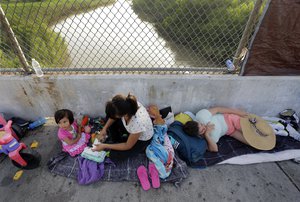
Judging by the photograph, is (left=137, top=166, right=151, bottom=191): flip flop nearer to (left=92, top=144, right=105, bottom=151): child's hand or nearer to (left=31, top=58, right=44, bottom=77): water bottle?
(left=92, top=144, right=105, bottom=151): child's hand

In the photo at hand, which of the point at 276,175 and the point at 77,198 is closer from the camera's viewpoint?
the point at 77,198

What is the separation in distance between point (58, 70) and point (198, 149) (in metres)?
2.07

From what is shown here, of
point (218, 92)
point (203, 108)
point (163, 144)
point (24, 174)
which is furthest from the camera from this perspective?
point (203, 108)

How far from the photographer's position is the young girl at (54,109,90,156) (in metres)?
2.18

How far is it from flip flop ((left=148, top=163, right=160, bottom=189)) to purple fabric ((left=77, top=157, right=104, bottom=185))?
0.56m

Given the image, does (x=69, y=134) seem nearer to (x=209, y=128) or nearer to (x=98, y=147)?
(x=98, y=147)

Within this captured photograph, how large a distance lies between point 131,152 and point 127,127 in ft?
1.34

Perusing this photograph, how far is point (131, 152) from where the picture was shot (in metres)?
2.26

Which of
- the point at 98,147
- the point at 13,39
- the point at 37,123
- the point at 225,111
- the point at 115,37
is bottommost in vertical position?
the point at 225,111

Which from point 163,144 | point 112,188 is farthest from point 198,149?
point 112,188

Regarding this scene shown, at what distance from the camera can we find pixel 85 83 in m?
2.45

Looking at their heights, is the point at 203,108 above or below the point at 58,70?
below

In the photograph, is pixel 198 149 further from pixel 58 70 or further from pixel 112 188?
pixel 58 70

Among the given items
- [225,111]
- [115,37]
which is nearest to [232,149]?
[225,111]
